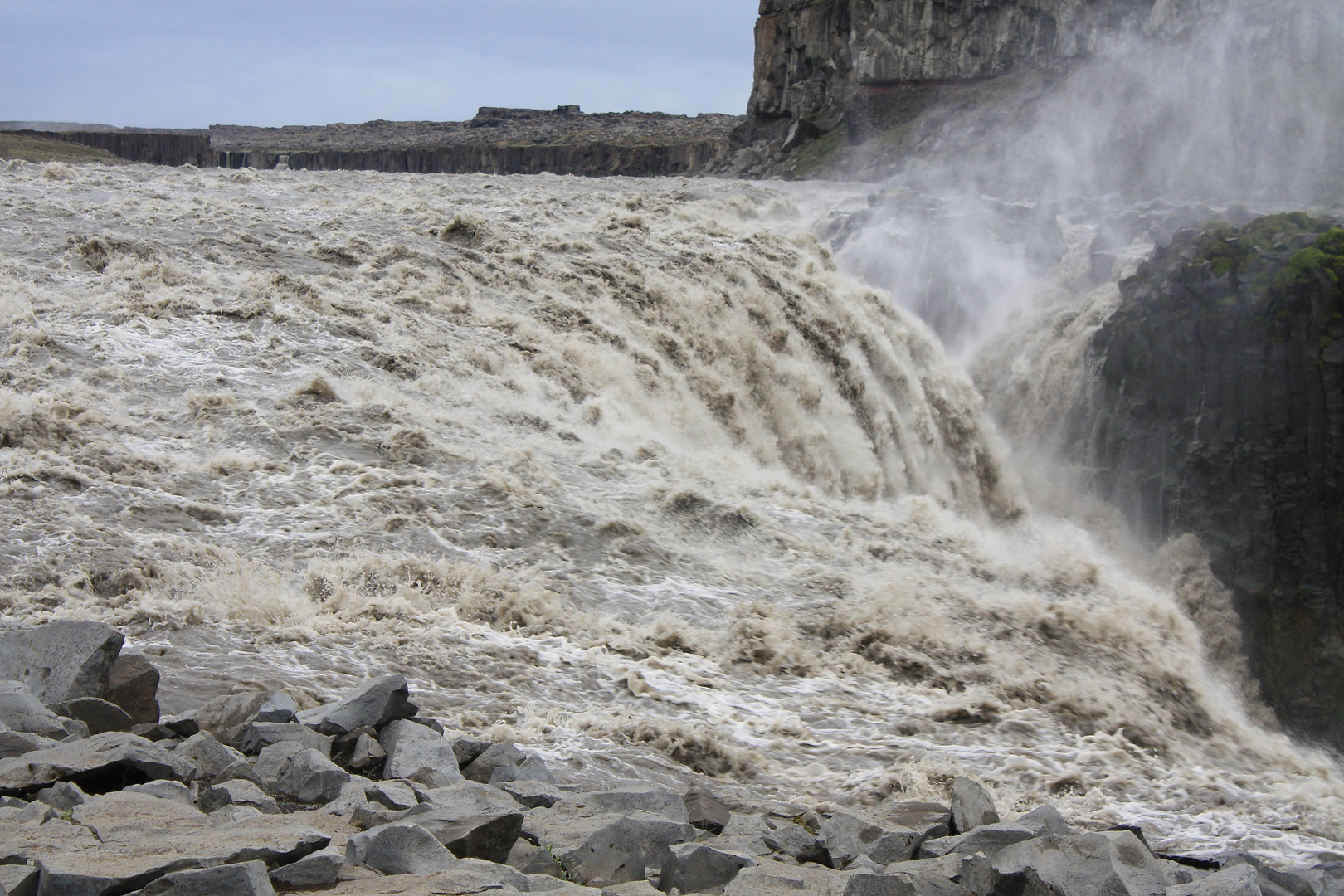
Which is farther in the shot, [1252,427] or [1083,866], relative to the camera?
[1252,427]

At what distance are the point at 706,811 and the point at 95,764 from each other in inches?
107

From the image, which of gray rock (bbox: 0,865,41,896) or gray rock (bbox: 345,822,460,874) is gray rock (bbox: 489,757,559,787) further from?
gray rock (bbox: 0,865,41,896)

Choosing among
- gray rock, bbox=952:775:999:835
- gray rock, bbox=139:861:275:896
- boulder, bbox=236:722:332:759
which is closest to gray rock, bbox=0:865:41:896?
gray rock, bbox=139:861:275:896

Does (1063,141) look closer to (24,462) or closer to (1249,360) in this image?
(1249,360)

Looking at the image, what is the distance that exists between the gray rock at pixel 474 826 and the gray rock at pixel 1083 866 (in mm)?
1932

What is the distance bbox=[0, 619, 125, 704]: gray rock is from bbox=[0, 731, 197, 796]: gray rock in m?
0.92

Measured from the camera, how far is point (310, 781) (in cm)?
476

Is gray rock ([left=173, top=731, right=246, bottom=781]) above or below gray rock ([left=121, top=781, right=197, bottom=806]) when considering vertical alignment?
below

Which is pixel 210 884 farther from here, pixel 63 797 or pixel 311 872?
pixel 63 797

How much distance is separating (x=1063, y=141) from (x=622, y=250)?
2451cm

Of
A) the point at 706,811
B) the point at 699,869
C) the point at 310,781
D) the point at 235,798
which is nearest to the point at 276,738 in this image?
the point at 310,781


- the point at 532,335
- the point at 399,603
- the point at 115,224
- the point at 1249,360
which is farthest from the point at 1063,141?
the point at 399,603

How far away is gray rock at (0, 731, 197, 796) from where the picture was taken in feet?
14.0

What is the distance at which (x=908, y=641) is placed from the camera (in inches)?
345
